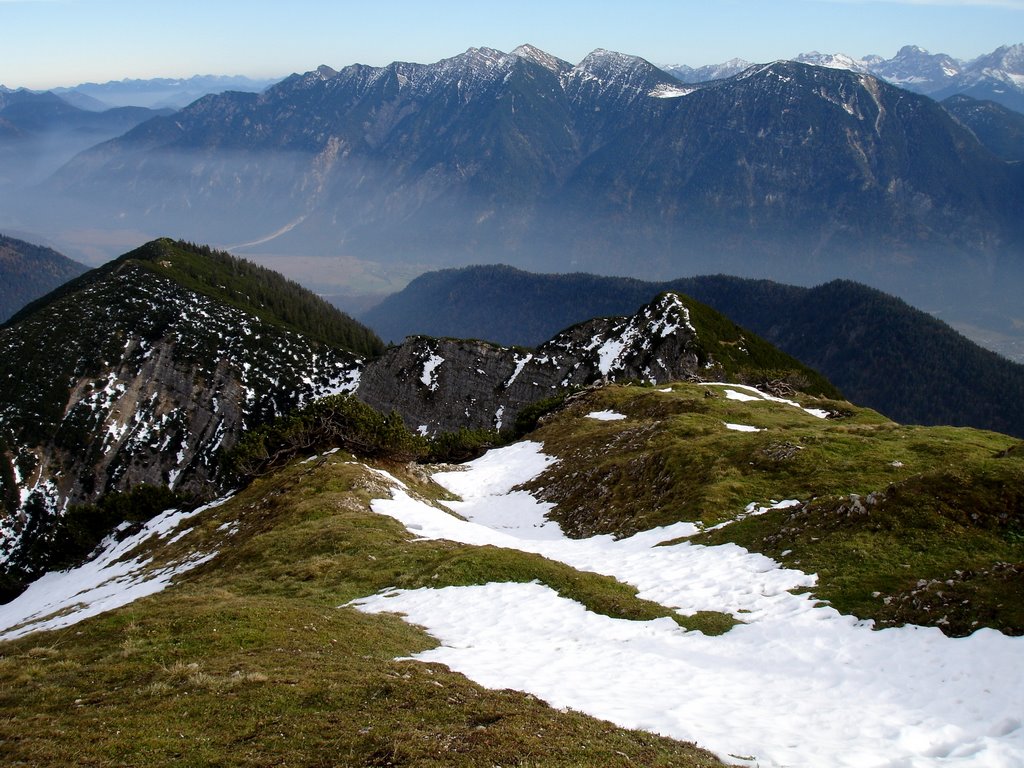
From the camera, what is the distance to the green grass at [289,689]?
1119cm

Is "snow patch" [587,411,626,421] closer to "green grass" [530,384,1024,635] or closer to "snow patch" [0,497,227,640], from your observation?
"green grass" [530,384,1024,635]

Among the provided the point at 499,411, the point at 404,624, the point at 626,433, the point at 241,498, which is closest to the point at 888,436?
the point at 626,433

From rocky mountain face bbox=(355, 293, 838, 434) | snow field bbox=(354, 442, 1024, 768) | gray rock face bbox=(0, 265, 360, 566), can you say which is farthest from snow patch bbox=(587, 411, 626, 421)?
gray rock face bbox=(0, 265, 360, 566)

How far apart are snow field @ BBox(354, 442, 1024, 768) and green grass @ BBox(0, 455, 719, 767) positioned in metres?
1.27

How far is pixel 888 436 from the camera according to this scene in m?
37.0

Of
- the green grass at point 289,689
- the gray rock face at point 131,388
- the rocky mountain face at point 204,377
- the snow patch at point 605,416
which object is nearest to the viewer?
the green grass at point 289,689

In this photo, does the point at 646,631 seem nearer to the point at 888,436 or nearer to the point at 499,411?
the point at 888,436

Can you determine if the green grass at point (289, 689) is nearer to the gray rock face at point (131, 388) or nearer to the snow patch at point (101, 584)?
the snow patch at point (101, 584)

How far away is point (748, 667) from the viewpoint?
1731 centimetres

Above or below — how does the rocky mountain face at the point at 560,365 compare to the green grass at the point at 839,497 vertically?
below

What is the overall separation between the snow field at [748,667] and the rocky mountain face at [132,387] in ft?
389

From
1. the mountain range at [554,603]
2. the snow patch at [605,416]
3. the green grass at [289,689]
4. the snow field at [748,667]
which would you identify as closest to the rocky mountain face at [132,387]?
the mountain range at [554,603]

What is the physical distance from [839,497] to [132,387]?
15981 centimetres

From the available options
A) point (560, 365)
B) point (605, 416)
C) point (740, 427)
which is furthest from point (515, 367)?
point (740, 427)
